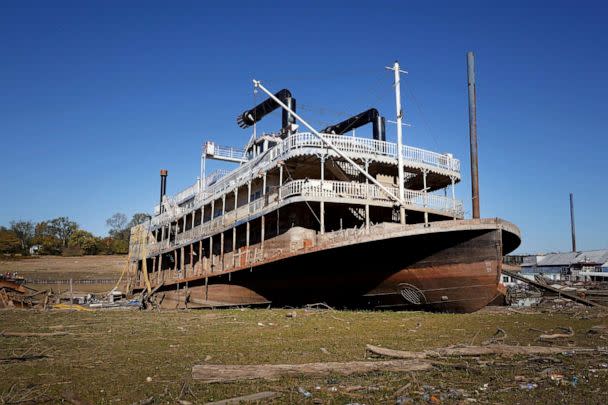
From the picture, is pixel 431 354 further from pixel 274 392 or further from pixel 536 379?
pixel 274 392

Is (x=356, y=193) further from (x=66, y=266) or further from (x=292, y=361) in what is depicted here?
(x=66, y=266)

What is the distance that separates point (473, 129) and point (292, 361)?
51.0 ft

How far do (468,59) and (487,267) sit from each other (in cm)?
1071

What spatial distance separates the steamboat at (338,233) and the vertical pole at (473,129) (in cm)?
210

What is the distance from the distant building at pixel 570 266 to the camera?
56.7m

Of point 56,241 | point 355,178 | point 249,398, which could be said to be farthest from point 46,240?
point 249,398

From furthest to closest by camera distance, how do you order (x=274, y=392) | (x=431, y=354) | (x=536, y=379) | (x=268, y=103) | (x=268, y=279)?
(x=268, y=103) < (x=268, y=279) < (x=431, y=354) < (x=536, y=379) < (x=274, y=392)

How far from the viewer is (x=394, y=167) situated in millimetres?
23250

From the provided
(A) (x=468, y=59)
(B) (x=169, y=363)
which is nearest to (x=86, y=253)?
(A) (x=468, y=59)

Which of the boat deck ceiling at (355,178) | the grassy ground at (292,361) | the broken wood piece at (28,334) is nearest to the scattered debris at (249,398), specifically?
the grassy ground at (292,361)

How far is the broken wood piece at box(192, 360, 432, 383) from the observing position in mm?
6195

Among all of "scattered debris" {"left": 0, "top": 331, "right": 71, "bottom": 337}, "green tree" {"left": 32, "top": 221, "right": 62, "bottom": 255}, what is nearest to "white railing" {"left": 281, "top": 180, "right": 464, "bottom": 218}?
"scattered debris" {"left": 0, "top": 331, "right": 71, "bottom": 337}

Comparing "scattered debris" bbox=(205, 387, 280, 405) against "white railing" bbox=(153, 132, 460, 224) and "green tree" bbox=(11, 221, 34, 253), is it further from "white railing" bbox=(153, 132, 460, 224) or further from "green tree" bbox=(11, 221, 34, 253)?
"green tree" bbox=(11, 221, 34, 253)

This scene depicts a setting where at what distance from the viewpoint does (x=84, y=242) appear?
82.4 meters
